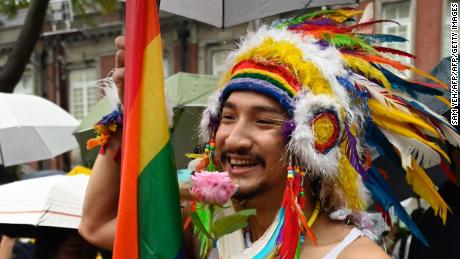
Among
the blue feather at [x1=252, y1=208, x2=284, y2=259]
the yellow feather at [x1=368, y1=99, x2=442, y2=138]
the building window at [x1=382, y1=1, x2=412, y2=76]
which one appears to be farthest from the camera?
the building window at [x1=382, y1=1, x2=412, y2=76]

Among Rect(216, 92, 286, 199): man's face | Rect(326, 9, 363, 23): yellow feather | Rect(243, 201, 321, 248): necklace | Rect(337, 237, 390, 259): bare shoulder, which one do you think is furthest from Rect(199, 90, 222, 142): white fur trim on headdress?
Rect(337, 237, 390, 259): bare shoulder

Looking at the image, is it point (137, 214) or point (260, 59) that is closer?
point (137, 214)

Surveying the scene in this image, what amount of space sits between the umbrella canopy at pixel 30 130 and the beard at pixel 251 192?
322cm

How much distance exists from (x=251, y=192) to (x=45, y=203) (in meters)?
1.30

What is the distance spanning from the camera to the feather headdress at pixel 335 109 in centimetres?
199

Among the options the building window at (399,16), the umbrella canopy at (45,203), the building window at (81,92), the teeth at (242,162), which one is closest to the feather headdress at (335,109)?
the teeth at (242,162)

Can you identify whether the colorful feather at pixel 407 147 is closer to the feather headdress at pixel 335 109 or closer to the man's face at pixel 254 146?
the feather headdress at pixel 335 109

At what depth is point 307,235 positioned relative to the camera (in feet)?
6.72

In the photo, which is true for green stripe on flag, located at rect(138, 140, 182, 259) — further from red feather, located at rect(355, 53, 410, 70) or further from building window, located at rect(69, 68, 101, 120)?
building window, located at rect(69, 68, 101, 120)

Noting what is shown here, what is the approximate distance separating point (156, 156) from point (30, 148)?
353cm

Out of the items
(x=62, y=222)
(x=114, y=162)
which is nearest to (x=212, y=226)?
(x=114, y=162)

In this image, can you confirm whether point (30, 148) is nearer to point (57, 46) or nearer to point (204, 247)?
point (204, 247)

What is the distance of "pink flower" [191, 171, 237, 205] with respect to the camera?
5.96 ft

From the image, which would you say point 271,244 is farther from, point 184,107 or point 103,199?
point 184,107
